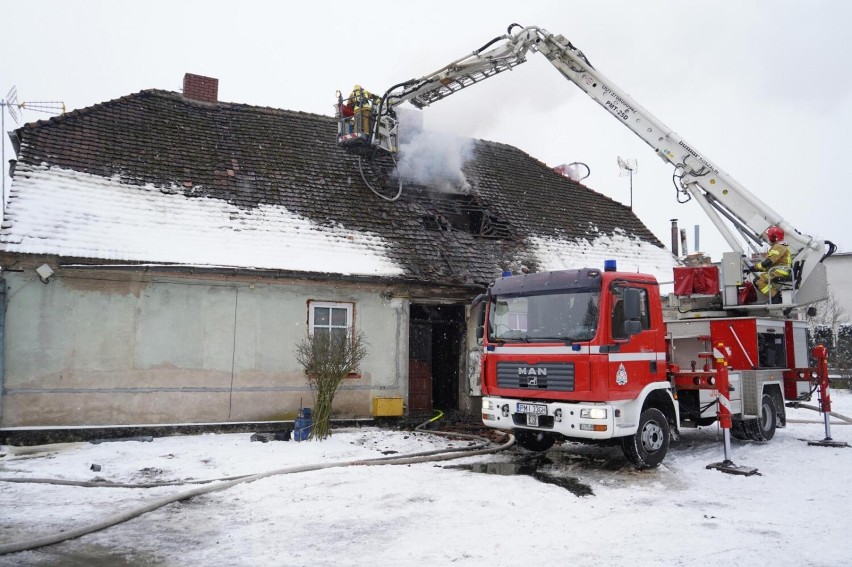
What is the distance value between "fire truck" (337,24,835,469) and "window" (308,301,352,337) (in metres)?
3.51

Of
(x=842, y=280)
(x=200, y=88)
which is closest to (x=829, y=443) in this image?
(x=200, y=88)

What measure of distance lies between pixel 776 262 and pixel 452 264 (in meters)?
6.34

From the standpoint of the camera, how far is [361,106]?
1459 centimetres

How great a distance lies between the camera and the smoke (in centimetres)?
1611

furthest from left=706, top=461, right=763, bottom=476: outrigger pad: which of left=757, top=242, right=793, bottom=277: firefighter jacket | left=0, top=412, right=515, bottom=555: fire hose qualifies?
left=757, top=242, right=793, bottom=277: firefighter jacket

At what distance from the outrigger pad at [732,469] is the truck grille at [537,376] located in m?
2.43

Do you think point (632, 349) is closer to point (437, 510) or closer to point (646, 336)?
point (646, 336)

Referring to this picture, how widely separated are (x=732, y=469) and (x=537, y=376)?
9.35ft

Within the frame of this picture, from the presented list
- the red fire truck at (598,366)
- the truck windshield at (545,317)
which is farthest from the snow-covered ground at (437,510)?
the truck windshield at (545,317)

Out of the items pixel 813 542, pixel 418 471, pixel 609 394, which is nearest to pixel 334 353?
pixel 418 471

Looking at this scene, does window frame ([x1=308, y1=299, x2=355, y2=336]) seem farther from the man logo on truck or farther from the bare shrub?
the man logo on truck

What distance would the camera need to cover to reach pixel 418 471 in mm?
8062

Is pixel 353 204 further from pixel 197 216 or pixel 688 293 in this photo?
pixel 688 293

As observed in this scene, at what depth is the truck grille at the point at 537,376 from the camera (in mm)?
7875
